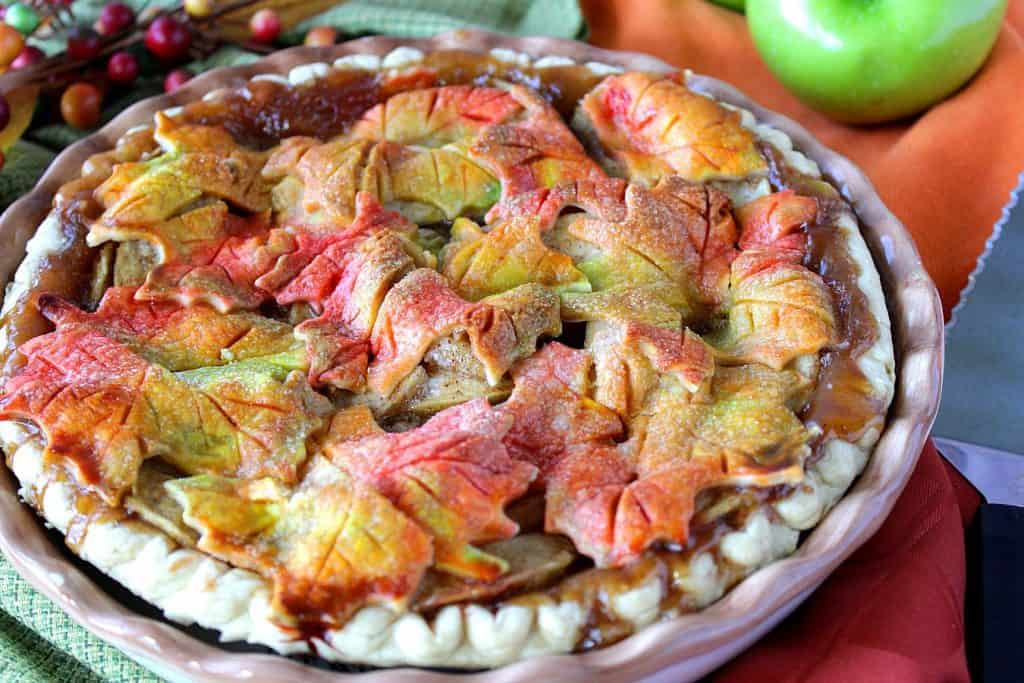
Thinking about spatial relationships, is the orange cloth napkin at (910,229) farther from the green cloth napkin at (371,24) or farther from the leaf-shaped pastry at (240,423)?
the leaf-shaped pastry at (240,423)

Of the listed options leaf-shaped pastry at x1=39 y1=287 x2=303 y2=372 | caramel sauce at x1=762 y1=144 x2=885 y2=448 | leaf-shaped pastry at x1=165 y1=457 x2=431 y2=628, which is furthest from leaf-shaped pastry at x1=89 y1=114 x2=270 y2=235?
caramel sauce at x1=762 y1=144 x2=885 y2=448

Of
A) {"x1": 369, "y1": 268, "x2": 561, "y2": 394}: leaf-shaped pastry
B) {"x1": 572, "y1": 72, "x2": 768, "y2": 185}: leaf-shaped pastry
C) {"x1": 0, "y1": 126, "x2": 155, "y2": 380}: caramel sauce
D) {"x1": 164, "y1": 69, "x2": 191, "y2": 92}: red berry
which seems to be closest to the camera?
{"x1": 369, "y1": 268, "x2": 561, "y2": 394}: leaf-shaped pastry

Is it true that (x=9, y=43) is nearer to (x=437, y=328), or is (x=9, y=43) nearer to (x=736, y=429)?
(x=437, y=328)

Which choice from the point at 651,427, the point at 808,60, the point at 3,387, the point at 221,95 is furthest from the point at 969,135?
the point at 3,387

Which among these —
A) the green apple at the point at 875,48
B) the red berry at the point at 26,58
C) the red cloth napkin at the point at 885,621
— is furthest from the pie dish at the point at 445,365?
the red berry at the point at 26,58

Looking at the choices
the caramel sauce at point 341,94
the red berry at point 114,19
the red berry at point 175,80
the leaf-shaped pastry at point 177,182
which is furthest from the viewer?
the red berry at point 114,19

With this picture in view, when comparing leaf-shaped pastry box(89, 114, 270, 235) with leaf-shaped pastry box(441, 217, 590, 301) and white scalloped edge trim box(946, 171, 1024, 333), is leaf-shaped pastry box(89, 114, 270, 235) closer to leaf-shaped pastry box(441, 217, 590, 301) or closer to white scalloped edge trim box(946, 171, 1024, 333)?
leaf-shaped pastry box(441, 217, 590, 301)
